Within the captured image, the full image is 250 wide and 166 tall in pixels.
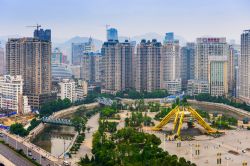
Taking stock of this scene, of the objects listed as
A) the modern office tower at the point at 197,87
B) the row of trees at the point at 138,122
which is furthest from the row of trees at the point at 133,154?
the modern office tower at the point at 197,87

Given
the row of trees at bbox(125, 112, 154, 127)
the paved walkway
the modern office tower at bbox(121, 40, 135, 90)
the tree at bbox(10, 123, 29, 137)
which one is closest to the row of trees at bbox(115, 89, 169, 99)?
the modern office tower at bbox(121, 40, 135, 90)

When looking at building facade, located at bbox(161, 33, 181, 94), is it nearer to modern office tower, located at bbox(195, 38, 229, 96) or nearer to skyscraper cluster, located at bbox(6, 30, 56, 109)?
modern office tower, located at bbox(195, 38, 229, 96)

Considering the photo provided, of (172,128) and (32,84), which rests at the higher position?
(32,84)

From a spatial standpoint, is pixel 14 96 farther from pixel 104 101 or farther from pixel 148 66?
pixel 148 66

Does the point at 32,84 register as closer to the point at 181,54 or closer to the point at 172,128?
the point at 172,128

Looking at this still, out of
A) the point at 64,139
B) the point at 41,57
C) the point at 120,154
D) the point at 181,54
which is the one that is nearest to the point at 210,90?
the point at 181,54

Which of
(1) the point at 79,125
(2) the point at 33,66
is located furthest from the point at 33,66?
(1) the point at 79,125

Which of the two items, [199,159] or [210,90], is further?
[210,90]
